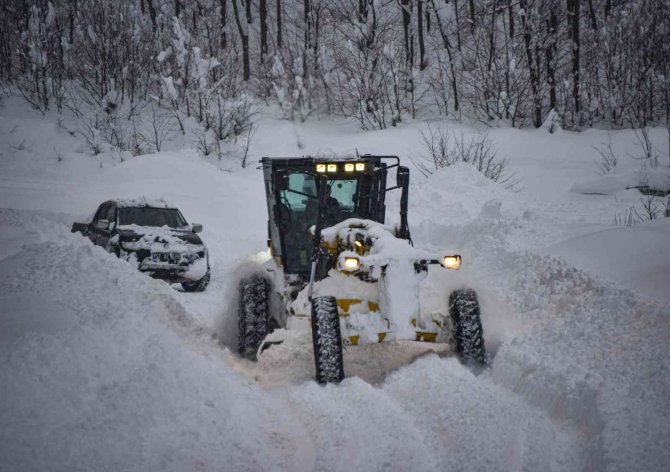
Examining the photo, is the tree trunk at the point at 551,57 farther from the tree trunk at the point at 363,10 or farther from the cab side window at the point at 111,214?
the cab side window at the point at 111,214

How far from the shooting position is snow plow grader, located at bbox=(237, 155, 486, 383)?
4453 mm

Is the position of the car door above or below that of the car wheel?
above

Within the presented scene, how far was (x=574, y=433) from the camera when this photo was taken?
341 centimetres

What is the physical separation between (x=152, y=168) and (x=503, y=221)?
38.0 ft

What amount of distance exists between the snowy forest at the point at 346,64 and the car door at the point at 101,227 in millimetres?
11066

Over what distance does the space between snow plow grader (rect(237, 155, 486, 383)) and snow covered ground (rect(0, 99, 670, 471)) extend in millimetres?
318

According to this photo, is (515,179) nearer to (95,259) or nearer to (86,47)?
(95,259)

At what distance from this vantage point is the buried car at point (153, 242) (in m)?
8.69

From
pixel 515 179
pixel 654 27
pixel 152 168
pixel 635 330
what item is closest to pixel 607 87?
pixel 654 27

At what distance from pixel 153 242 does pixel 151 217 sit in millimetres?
1102

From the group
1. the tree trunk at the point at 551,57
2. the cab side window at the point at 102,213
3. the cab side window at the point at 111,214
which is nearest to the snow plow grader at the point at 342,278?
the cab side window at the point at 111,214

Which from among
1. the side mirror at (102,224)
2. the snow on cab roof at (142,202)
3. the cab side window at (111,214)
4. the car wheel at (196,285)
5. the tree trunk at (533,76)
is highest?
the tree trunk at (533,76)

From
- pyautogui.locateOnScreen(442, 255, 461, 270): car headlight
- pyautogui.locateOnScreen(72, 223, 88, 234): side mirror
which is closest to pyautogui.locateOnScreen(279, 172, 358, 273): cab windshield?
pyautogui.locateOnScreen(442, 255, 461, 270): car headlight

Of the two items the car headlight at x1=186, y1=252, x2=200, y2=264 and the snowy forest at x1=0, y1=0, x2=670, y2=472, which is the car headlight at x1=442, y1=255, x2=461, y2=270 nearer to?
the snowy forest at x1=0, y1=0, x2=670, y2=472
